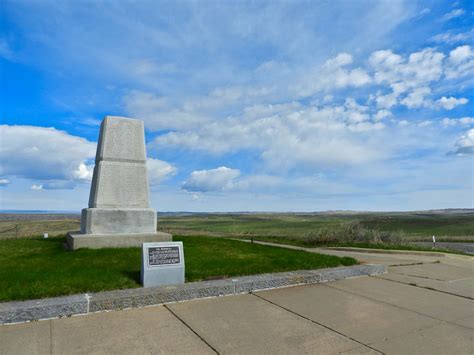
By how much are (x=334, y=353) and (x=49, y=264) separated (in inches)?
226

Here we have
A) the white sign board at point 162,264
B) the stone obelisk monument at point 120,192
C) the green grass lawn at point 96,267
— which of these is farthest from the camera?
the stone obelisk monument at point 120,192

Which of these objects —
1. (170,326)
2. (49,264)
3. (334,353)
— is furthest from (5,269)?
(334,353)

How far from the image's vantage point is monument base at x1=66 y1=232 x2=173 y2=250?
8.90 metres

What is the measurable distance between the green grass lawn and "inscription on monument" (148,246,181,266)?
0.42 m

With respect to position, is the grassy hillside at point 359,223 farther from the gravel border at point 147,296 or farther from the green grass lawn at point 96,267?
the gravel border at point 147,296

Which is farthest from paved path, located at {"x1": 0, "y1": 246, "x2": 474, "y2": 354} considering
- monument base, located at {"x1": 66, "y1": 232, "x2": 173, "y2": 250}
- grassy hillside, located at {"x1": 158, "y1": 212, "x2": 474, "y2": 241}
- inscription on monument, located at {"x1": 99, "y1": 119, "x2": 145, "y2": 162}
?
grassy hillside, located at {"x1": 158, "y1": 212, "x2": 474, "y2": 241}

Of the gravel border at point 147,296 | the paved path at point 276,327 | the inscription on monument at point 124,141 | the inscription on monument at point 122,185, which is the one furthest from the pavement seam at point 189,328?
the inscription on monument at point 124,141

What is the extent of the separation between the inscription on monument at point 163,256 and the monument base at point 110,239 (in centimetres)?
421

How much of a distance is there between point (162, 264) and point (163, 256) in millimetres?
148

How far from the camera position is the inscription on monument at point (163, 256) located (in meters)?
5.40

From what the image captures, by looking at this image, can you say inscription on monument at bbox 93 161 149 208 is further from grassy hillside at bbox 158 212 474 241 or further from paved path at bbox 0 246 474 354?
grassy hillside at bbox 158 212 474 241

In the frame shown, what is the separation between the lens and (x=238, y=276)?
235 inches

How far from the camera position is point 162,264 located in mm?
5410

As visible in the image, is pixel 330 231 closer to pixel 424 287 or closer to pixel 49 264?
pixel 424 287
